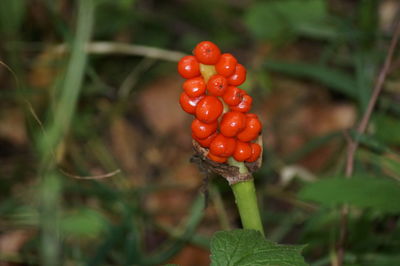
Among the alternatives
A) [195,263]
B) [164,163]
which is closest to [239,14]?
[164,163]

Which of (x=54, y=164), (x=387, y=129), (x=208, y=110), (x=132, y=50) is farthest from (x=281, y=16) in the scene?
(x=208, y=110)

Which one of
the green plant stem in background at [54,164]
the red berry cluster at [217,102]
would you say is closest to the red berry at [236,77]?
the red berry cluster at [217,102]

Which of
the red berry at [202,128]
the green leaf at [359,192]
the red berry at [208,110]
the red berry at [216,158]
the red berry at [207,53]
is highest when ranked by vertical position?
the red berry at [207,53]

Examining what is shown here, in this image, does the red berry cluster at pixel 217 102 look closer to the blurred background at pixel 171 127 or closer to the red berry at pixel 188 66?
the red berry at pixel 188 66

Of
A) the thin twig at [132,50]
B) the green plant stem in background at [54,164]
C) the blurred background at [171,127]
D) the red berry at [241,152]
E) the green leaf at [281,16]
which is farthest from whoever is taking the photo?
the green leaf at [281,16]

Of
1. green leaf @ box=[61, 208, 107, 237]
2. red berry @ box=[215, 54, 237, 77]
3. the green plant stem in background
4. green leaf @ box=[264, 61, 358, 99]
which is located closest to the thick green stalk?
red berry @ box=[215, 54, 237, 77]

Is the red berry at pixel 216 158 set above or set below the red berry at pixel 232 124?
below

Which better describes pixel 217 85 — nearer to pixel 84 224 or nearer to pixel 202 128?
pixel 202 128

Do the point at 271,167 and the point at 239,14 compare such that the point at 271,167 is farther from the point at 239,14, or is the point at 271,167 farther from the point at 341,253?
the point at 239,14
